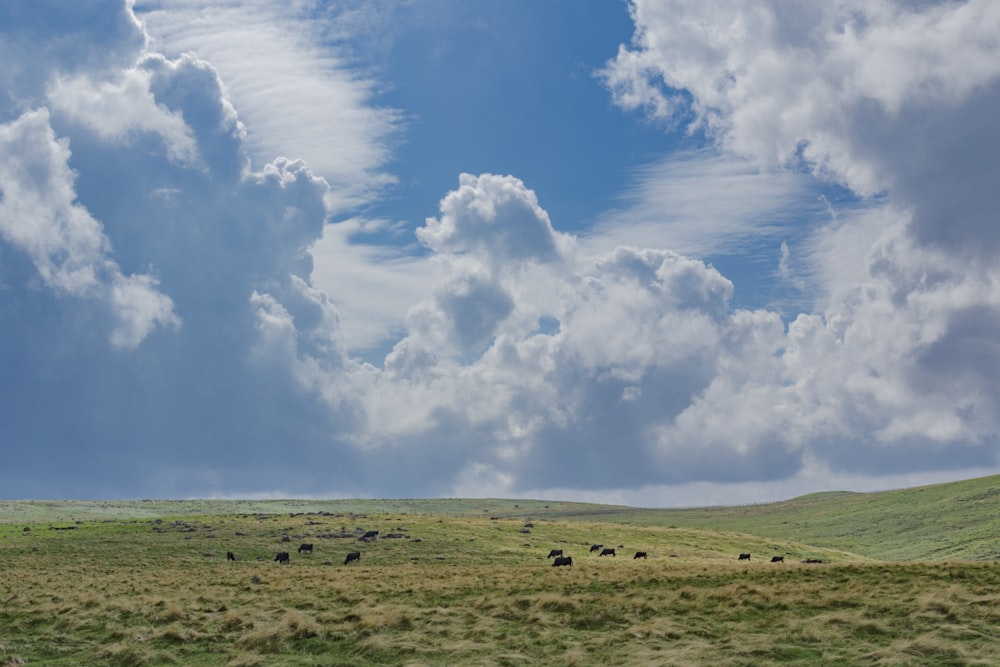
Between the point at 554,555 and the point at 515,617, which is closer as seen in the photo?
the point at 515,617

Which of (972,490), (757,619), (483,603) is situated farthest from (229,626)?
(972,490)

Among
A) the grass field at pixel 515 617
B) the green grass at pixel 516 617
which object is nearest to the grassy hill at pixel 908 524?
the green grass at pixel 516 617

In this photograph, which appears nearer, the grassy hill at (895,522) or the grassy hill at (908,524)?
the grassy hill at (908,524)

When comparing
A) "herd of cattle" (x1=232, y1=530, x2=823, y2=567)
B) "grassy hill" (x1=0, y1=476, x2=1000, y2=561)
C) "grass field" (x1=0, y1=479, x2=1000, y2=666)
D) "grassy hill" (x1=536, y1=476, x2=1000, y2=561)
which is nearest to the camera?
"grass field" (x1=0, y1=479, x2=1000, y2=666)

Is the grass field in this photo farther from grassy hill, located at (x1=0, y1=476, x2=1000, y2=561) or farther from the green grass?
grassy hill, located at (x1=0, y1=476, x2=1000, y2=561)

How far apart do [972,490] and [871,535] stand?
25114 millimetres

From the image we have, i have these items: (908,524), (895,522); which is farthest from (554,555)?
(895,522)

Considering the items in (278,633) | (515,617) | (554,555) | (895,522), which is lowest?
(554,555)

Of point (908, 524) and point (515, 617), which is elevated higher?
point (515, 617)

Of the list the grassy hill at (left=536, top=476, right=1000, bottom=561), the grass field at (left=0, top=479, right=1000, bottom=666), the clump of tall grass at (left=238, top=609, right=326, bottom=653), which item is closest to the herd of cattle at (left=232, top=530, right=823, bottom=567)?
the grass field at (left=0, top=479, right=1000, bottom=666)

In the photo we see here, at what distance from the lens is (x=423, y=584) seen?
37750mm

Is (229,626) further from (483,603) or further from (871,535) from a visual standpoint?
(871,535)

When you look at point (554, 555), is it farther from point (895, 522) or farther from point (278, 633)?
point (895, 522)

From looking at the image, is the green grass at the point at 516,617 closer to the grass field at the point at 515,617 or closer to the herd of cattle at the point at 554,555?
the grass field at the point at 515,617
